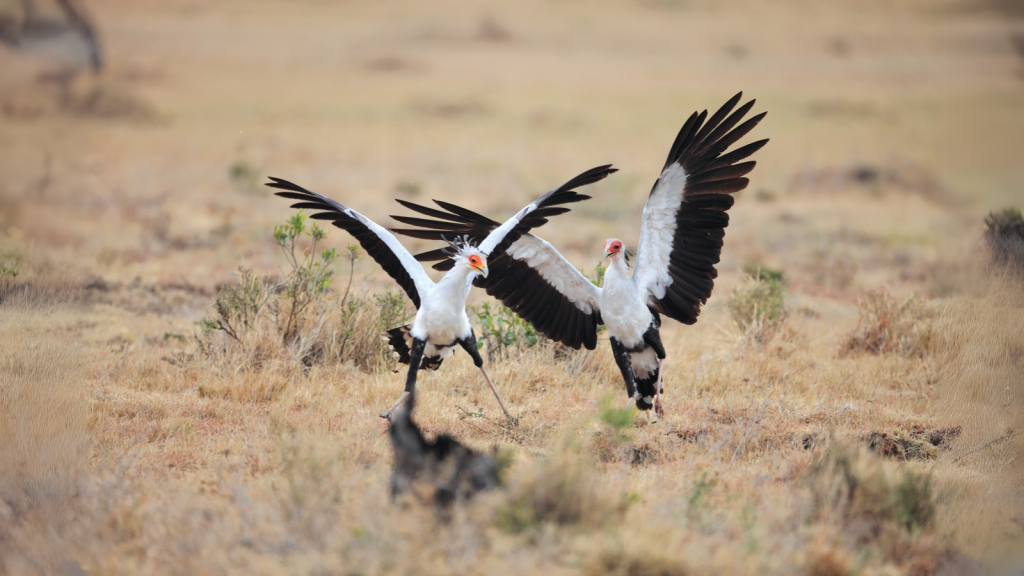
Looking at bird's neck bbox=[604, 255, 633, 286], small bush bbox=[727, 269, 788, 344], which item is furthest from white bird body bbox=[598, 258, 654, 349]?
small bush bbox=[727, 269, 788, 344]

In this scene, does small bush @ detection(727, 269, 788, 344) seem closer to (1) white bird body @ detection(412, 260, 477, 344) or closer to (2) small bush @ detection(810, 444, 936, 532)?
(1) white bird body @ detection(412, 260, 477, 344)

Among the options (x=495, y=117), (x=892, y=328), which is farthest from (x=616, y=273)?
(x=495, y=117)

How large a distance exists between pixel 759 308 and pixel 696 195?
3279 mm

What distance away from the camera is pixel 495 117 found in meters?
35.8

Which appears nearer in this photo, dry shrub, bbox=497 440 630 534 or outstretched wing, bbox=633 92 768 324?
dry shrub, bbox=497 440 630 534

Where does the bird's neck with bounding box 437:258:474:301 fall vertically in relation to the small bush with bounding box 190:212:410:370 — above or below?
above

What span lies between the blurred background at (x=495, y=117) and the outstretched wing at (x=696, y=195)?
1.42m

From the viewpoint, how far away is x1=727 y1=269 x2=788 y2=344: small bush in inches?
368

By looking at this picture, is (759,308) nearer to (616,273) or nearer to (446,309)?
(616,273)

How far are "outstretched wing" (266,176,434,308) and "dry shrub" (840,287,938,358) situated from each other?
16.2 ft

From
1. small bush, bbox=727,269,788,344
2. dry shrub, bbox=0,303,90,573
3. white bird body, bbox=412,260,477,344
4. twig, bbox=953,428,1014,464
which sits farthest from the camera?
small bush, bbox=727,269,788,344

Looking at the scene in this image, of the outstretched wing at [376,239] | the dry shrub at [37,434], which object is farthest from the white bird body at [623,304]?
the dry shrub at [37,434]

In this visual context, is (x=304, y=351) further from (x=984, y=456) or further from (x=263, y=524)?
(x=984, y=456)

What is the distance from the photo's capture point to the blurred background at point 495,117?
668cm
